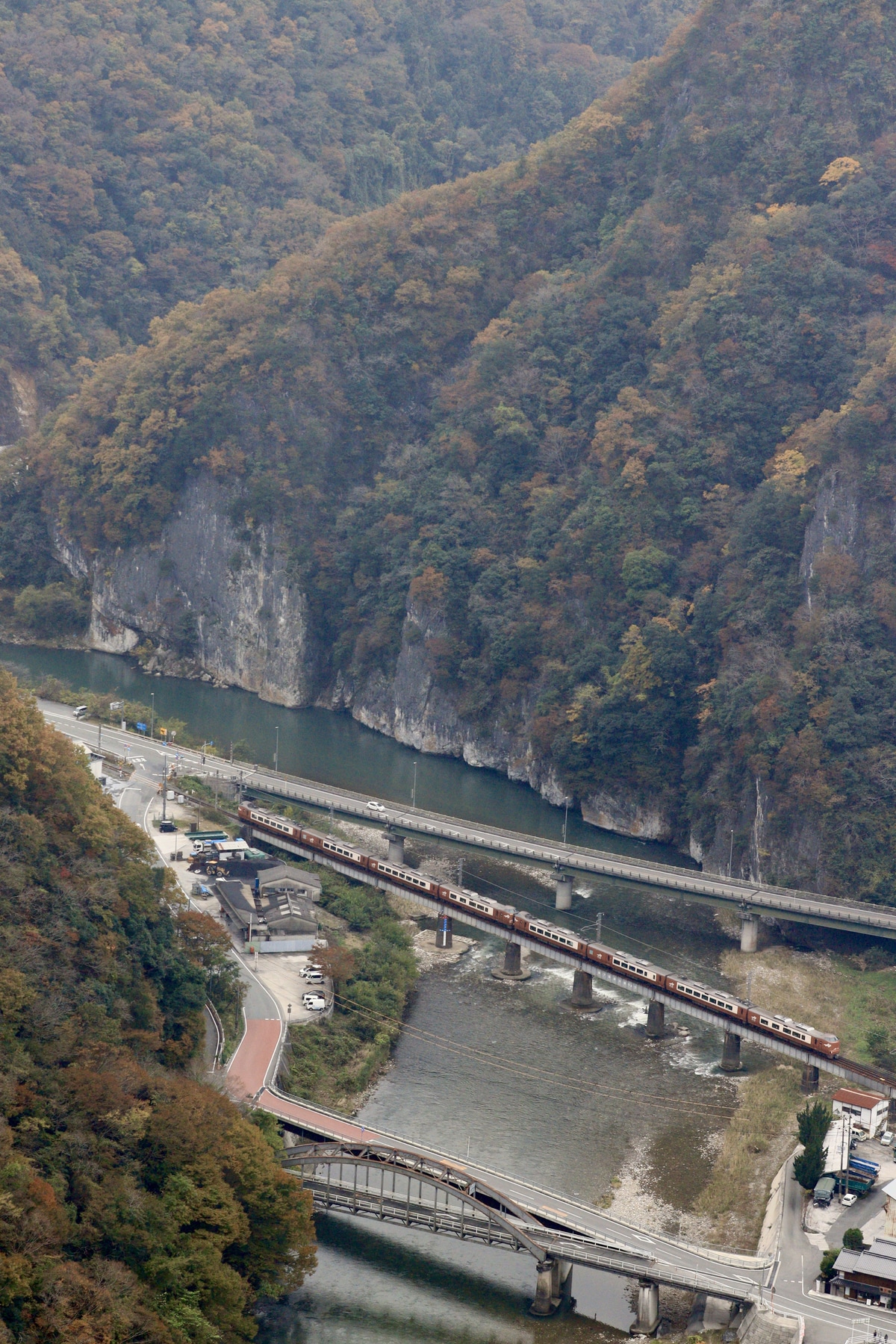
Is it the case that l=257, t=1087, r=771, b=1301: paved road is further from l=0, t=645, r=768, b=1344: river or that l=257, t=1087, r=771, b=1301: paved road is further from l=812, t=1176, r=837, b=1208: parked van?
l=812, t=1176, r=837, b=1208: parked van

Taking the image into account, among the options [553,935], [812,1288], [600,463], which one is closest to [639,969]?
[553,935]

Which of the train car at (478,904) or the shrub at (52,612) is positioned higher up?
the shrub at (52,612)

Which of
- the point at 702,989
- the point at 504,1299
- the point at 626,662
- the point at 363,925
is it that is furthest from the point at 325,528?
the point at 504,1299

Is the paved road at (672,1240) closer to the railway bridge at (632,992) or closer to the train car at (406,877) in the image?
the railway bridge at (632,992)

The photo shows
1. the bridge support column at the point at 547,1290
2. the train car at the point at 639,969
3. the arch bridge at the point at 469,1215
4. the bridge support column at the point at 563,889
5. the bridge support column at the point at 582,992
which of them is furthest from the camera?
the bridge support column at the point at 563,889

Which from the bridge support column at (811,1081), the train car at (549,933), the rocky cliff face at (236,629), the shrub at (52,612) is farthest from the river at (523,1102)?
the shrub at (52,612)

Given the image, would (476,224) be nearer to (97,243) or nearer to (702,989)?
(97,243)

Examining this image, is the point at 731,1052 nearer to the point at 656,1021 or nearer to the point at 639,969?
the point at 656,1021
